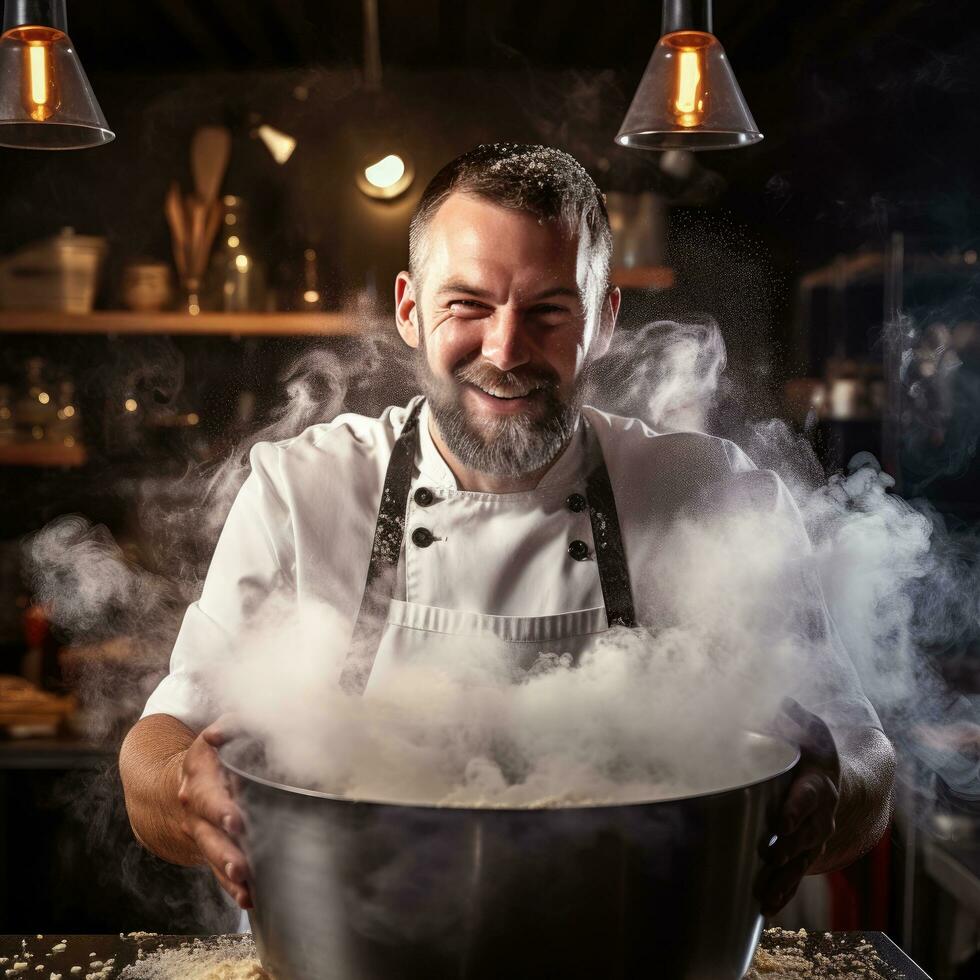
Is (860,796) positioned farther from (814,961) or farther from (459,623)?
(459,623)

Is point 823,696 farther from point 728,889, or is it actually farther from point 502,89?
point 502,89

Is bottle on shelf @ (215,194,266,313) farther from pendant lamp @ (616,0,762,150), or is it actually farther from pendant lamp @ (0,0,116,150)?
pendant lamp @ (616,0,762,150)

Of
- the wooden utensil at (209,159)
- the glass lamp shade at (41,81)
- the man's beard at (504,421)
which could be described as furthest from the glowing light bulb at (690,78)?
the wooden utensil at (209,159)

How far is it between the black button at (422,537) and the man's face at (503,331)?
0.13 metres

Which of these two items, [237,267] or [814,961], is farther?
[237,267]

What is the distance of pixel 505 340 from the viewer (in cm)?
173

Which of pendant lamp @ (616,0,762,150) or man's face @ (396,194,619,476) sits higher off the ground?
pendant lamp @ (616,0,762,150)

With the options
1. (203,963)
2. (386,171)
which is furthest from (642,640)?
(386,171)

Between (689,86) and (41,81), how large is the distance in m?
0.94

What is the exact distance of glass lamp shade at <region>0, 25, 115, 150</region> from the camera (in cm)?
156

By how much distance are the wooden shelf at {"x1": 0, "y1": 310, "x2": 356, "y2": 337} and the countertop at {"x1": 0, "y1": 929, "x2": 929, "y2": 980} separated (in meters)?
1.91

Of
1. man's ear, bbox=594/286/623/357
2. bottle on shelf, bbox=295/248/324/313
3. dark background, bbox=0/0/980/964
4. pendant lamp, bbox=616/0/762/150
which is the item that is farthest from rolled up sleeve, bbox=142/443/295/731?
bottle on shelf, bbox=295/248/324/313

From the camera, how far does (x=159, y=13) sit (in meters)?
3.13

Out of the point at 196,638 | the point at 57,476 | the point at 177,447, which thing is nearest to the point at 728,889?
the point at 196,638
